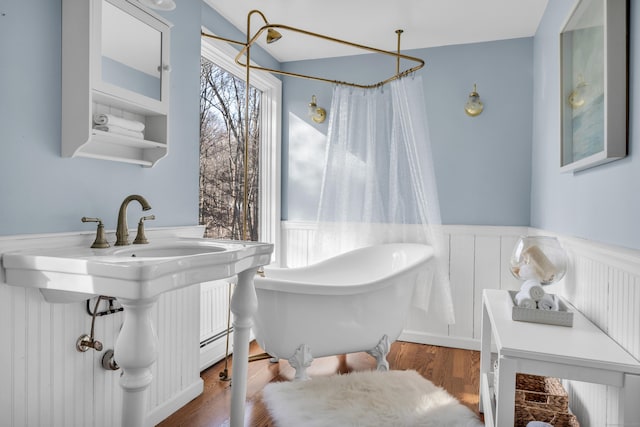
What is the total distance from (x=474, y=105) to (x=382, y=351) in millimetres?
1919

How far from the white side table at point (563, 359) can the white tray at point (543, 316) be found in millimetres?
24

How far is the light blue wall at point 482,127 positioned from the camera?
123 inches

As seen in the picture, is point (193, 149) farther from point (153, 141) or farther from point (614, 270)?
point (614, 270)

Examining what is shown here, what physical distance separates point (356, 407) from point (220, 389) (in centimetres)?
80

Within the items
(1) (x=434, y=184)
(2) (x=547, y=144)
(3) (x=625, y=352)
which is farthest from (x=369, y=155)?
(3) (x=625, y=352)

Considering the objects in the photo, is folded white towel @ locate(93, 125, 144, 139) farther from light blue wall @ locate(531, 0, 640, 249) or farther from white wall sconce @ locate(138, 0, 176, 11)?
light blue wall @ locate(531, 0, 640, 249)

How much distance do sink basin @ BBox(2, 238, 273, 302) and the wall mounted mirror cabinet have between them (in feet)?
1.39

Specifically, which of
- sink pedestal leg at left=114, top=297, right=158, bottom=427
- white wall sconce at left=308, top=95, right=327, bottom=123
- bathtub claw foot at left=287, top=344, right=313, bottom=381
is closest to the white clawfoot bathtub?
bathtub claw foot at left=287, top=344, right=313, bottom=381

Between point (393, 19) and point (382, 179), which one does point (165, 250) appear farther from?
point (393, 19)

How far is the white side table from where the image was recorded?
3.83 feet

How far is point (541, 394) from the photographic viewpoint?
1773mm

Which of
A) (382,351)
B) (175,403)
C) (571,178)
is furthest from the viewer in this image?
(382,351)

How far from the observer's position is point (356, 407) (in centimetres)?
216

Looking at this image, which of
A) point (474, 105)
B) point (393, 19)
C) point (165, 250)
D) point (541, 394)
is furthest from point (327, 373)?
point (393, 19)
